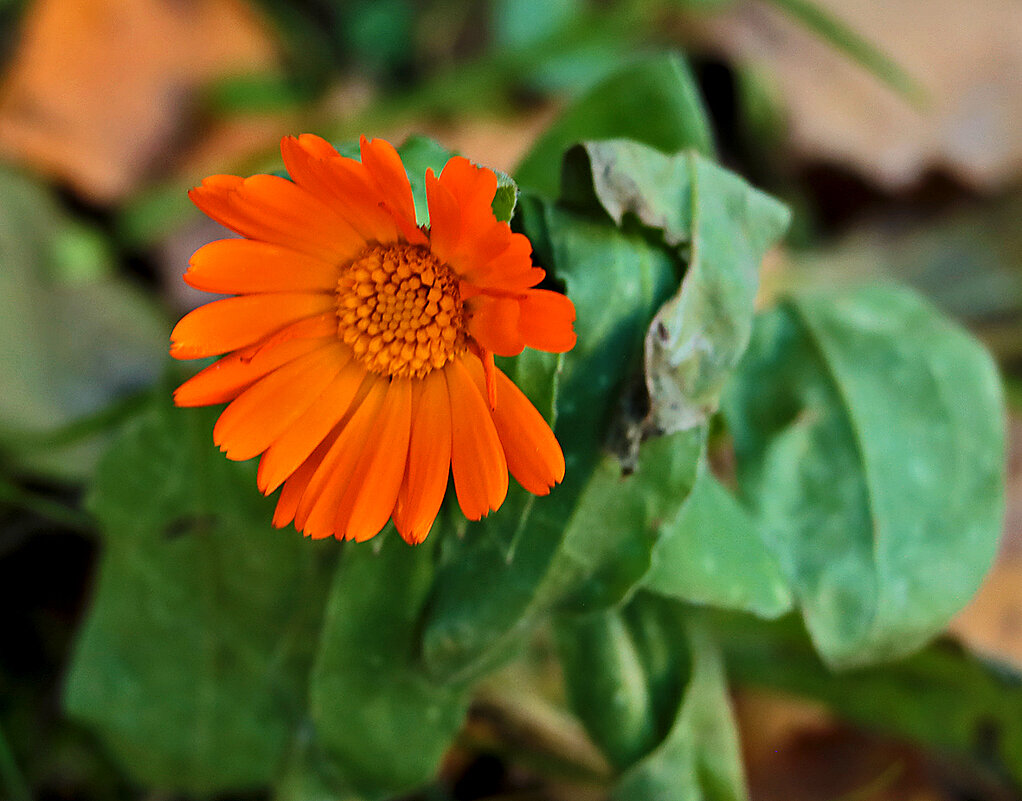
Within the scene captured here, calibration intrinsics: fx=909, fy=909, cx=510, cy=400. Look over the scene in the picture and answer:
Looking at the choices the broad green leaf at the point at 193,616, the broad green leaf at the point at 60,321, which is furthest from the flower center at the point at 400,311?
the broad green leaf at the point at 60,321

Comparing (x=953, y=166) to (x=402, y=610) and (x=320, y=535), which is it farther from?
(x=320, y=535)

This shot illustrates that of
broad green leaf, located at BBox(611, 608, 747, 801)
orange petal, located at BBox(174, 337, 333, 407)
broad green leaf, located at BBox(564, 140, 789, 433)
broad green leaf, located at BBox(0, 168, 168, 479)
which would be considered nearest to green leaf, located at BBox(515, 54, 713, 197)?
broad green leaf, located at BBox(564, 140, 789, 433)

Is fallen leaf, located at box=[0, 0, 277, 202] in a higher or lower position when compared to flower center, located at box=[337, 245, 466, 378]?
higher

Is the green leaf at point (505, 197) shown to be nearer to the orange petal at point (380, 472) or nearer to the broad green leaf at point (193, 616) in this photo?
the orange petal at point (380, 472)

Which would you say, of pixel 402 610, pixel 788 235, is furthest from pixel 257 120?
pixel 402 610

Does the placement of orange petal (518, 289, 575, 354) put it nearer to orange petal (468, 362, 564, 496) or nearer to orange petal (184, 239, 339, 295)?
orange petal (468, 362, 564, 496)

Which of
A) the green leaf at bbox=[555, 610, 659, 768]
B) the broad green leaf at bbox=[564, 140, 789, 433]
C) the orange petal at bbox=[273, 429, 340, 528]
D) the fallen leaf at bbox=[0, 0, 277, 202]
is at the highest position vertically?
the fallen leaf at bbox=[0, 0, 277, 202]

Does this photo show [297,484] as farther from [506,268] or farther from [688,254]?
[688,254]
